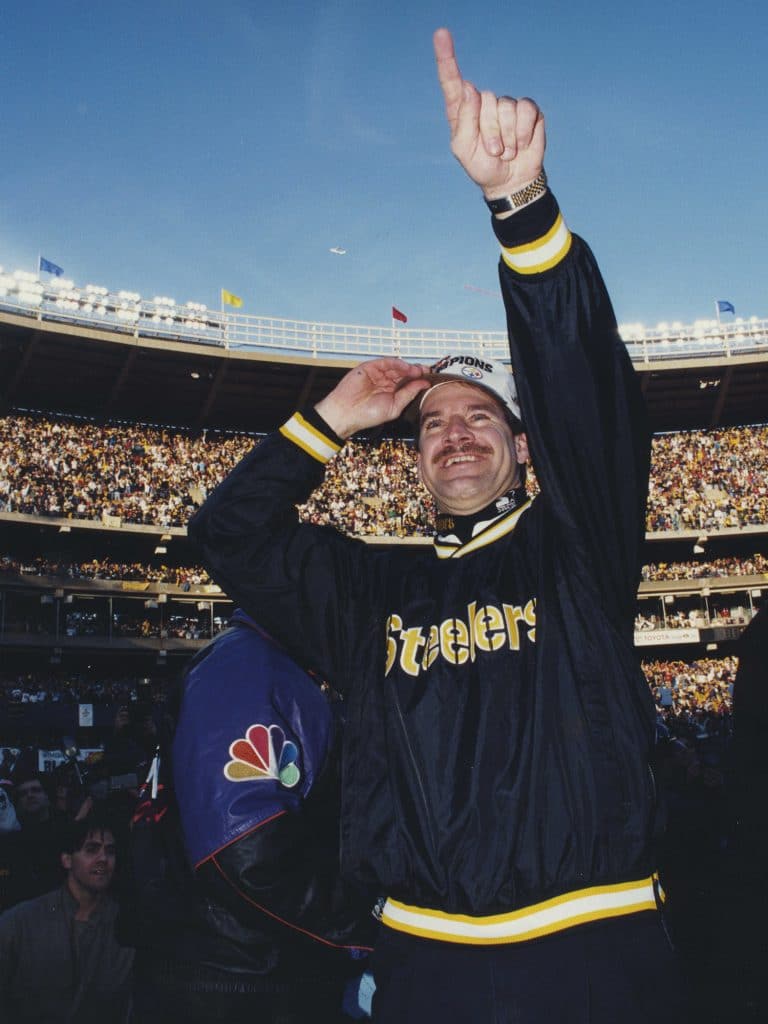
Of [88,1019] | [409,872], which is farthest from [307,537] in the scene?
[88,1019]

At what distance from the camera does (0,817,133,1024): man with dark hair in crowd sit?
427 cm

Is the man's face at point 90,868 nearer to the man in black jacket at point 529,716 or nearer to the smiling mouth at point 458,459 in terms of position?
the man in black jacket at point 529,716

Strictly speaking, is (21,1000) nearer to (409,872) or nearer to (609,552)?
(409,872)

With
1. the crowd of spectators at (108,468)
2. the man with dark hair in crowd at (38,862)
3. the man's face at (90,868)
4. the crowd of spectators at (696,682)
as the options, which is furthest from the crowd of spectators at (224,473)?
the man's face at (90,868)

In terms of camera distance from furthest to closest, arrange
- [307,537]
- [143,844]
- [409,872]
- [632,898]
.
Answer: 1. [143,844]
2. [307,537]
3. [409,872]
4. [632,898]

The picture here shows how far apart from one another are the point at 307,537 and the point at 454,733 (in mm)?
842

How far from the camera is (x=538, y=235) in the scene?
1.86m

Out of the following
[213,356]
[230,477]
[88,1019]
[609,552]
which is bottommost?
[88,1019]

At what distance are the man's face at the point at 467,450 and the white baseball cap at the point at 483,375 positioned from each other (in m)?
0.02

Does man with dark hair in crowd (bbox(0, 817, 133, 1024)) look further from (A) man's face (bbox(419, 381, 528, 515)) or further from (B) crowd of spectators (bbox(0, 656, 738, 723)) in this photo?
(B) crowd of spectators (bbox(0, 656, 738, 723))

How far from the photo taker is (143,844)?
313cm

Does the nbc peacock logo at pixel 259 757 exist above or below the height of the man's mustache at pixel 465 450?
below

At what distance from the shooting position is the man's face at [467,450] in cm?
236

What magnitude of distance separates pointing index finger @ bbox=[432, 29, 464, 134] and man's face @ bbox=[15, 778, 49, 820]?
7345 mm
